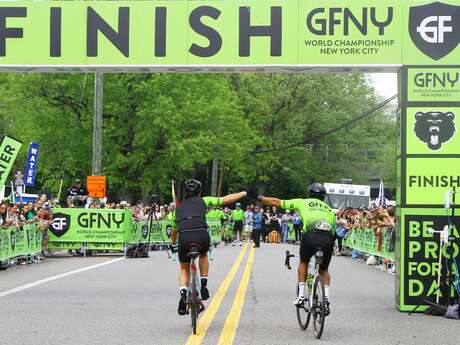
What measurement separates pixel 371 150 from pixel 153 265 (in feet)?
159

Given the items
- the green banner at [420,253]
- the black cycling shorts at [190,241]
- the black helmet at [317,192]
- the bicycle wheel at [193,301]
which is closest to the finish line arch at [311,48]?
the green banner at [420,253]

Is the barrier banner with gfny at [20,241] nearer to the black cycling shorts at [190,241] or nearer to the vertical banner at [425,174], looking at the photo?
the vertical banner at [425,174]

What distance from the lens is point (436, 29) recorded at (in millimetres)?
13273

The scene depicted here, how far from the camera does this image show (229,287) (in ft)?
52.8

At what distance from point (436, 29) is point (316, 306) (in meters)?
5.21

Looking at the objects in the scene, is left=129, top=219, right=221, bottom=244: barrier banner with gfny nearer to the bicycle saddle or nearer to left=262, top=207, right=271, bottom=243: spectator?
left=262, top=207, right=271, bottom=243: spectator

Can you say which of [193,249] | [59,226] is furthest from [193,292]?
[59,226]

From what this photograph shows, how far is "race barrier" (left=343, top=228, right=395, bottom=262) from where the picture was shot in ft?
72.9

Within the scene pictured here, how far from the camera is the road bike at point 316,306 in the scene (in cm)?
981

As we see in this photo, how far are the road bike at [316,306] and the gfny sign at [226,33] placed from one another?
412 cm

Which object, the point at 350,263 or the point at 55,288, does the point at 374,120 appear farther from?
the point at 55,288

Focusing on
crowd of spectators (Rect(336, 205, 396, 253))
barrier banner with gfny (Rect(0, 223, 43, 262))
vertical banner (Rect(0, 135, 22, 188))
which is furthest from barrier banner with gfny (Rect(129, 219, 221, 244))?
crowd of spectators (Rect(336, 205, 396, 253))

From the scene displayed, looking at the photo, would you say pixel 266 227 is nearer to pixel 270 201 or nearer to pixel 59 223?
pixel 59 223

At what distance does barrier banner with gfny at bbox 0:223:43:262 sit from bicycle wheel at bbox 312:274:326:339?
12091 millimetres
